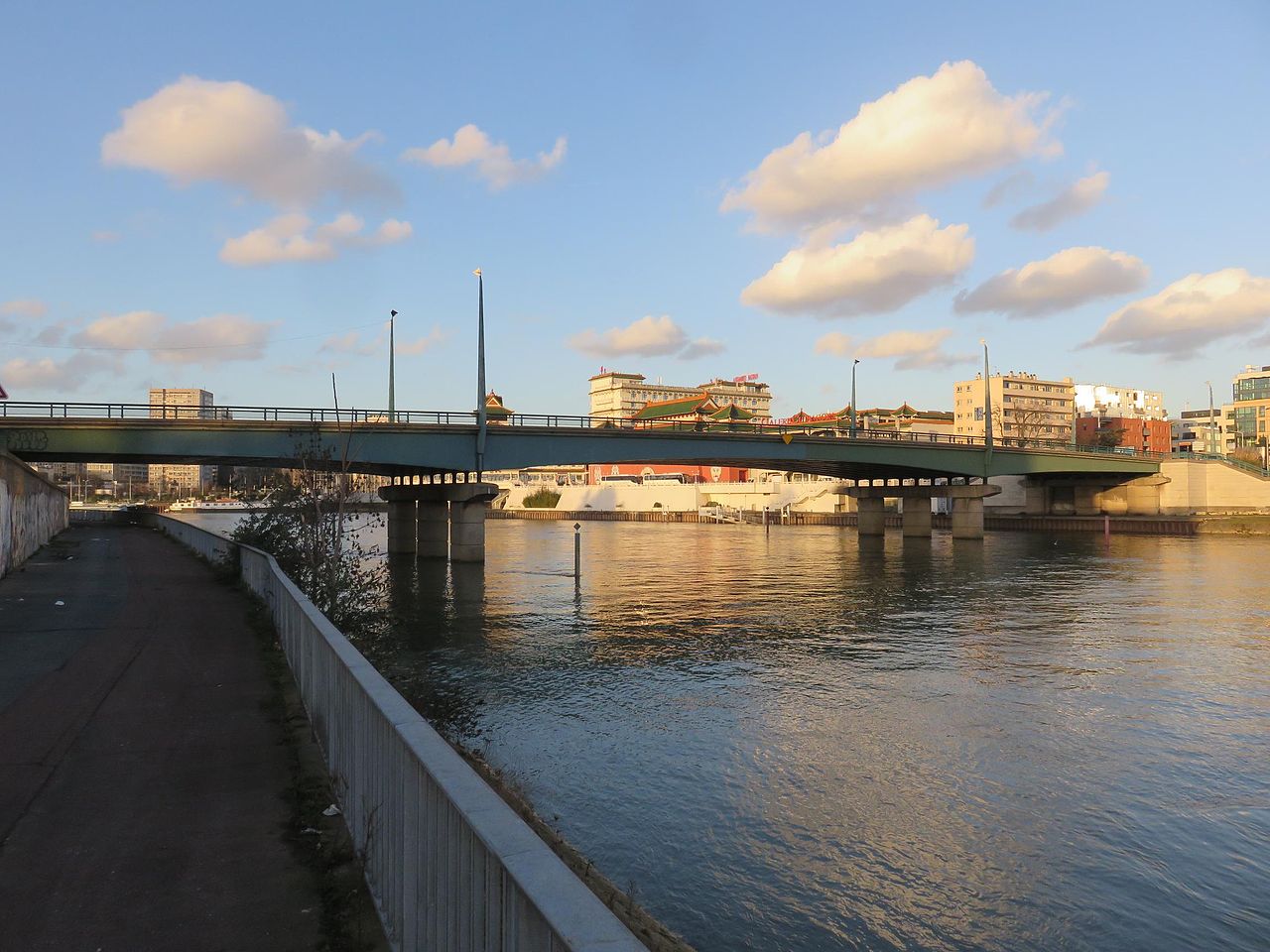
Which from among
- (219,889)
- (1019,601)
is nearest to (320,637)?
(219,889)

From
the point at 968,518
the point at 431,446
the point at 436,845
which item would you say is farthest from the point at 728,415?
the point at 436,845

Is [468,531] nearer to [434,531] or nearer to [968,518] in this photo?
[434,531]

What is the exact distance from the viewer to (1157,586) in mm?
45969

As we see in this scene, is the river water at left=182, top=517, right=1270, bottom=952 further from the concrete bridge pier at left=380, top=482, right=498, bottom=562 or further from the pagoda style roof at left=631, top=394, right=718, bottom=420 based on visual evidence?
the pagoda style roof at left=631, top=394, right=718, bottom=420

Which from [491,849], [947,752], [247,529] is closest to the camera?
[491,849]

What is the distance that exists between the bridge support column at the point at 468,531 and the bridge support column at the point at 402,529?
12.3 m

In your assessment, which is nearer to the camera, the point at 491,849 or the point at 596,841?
the point at 491,849

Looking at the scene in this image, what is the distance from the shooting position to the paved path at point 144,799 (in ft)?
21.9

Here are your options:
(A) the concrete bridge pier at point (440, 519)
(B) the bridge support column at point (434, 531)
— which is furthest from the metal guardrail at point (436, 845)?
(B) the bridge support column at point (434, 531)

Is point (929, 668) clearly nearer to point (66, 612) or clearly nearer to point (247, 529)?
point (66, 612)

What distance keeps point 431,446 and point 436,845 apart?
4902 cm

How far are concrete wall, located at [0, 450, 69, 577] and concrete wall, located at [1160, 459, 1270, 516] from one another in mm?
105083

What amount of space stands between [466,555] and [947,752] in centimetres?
4540

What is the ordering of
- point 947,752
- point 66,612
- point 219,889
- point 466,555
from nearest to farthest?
point 219,889 → point 947,752 → point 66,612 → point 466,555
